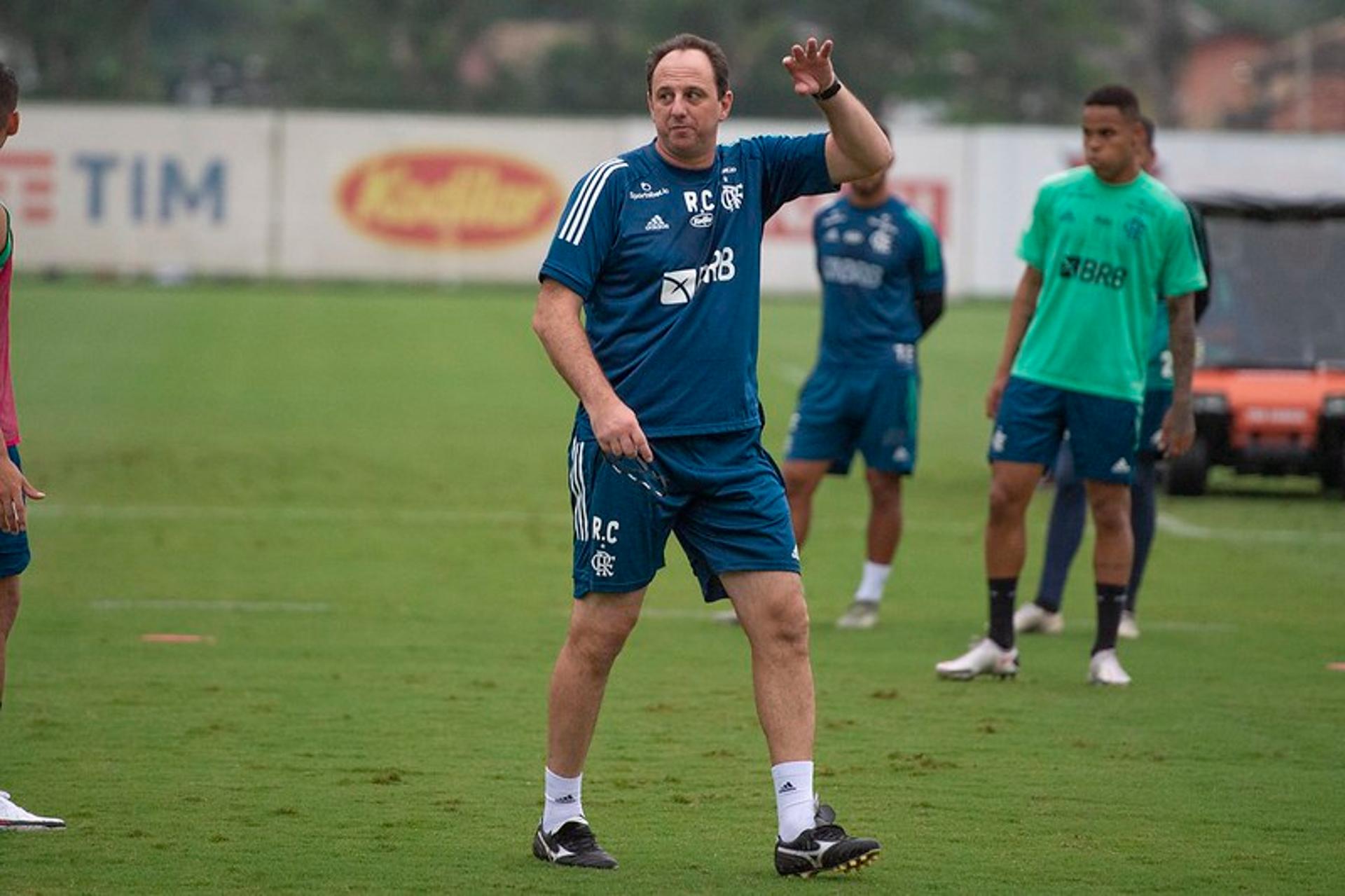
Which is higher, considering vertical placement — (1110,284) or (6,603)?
(1110,284)

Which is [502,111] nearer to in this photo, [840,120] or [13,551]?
[13,551]

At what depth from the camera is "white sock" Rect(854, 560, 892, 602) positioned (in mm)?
11672

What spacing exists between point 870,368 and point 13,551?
563 cm

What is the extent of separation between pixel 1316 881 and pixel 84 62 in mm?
69061

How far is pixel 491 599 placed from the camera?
487 inches

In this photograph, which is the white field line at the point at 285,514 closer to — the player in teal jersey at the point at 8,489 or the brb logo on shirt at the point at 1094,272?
the brb logo on shirt at the point at 1094,272

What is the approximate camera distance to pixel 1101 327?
9.67 m

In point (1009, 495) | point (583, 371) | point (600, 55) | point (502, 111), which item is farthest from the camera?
point (600, 55)

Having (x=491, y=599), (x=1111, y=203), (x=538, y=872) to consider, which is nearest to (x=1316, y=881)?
(x=538, y=872)

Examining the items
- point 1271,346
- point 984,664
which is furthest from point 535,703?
point 1271,346

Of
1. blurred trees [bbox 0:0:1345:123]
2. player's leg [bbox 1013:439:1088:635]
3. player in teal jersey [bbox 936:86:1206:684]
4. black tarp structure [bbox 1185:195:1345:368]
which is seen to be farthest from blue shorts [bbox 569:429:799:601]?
blurred trees [bbox 0:0:1345:123]

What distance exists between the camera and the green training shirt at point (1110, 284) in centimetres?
966

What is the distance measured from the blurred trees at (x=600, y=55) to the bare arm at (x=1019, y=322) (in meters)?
57.4

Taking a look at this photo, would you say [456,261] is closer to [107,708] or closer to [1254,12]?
[107,708]
